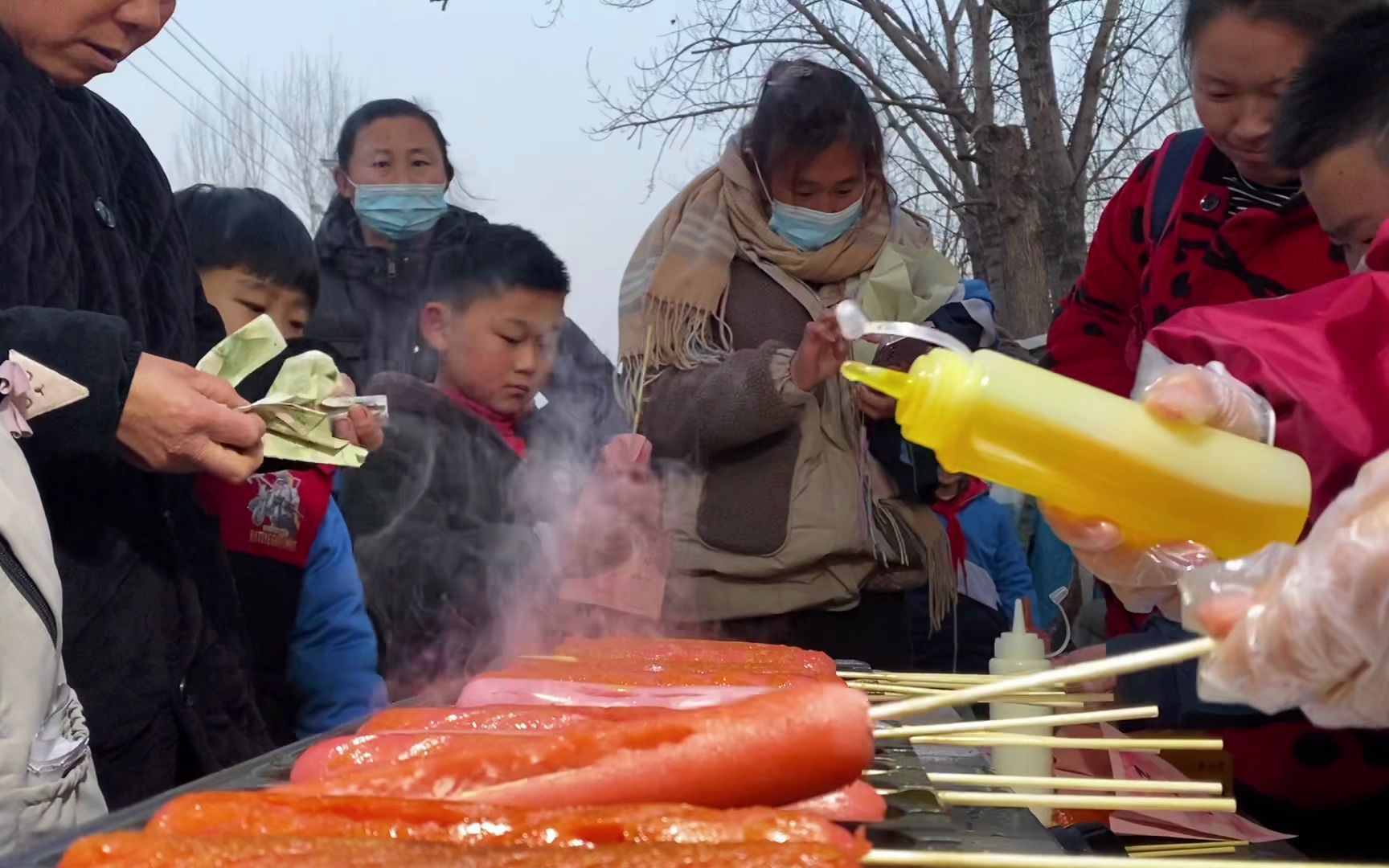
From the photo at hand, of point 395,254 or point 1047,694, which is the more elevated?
point 395,254

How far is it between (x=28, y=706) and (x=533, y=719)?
27.8 inches

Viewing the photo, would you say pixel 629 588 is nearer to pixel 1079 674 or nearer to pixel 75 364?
pixel 75 364

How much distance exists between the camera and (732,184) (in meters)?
3.68

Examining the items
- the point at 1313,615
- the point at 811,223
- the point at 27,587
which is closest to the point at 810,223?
the point at 811,223

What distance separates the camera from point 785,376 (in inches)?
132

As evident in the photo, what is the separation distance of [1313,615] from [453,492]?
2381 millimetres

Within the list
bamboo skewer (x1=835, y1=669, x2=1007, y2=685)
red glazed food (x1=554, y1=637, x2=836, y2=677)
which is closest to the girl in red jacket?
bamboo skewer (x1=835, y1=669, x2=1007, y2=685)

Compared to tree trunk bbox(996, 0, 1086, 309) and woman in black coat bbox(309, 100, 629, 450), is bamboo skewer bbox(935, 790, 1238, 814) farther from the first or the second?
tree trunk bbox(996, 0, 1086, 309)

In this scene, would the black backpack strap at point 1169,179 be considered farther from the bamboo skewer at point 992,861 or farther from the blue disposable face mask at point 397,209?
the blue disposable face mask at point 397,209

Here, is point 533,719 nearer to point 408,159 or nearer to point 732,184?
point 732,184

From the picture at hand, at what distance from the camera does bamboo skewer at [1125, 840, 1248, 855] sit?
1.89 metres

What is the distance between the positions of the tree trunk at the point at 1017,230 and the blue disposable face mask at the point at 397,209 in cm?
458

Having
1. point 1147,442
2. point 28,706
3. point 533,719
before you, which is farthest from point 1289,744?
point 28,706

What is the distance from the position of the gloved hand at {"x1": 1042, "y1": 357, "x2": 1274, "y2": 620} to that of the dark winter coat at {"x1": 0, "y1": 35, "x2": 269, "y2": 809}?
1540mm
